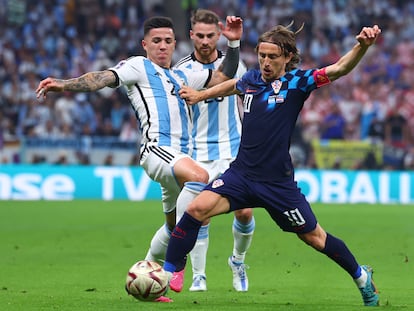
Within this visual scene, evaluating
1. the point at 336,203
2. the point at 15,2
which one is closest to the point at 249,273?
the point at 336,203

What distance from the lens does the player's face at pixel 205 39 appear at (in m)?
9.06

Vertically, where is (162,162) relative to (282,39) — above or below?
below

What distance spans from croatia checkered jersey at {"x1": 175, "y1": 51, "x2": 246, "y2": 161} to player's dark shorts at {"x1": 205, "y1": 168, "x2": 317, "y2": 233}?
6.99ft

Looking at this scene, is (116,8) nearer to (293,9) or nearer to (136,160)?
(293,9)

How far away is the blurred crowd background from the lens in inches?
834

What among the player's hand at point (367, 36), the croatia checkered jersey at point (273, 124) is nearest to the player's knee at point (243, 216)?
the croatia checkered jersey at point (273, 124)

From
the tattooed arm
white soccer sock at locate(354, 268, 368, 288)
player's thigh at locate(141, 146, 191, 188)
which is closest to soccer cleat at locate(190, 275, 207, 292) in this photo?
player's thigh at locate(141, 146, 191, 188)

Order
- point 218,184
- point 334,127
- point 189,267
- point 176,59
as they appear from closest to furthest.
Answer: point 218,184, point 189,267, point 334,127, point 176,59

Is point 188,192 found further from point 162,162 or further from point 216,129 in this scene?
point 216,129

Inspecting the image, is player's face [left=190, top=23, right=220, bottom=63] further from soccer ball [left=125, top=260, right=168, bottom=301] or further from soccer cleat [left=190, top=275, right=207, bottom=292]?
soccer ball [left=125, top=260, right=168, bottom=301]

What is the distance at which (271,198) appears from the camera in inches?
285

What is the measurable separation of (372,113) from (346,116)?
641 millimetres

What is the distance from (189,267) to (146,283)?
3094 millimetres

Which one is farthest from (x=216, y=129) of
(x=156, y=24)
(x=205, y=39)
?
(x=156, y=24)
